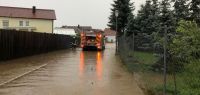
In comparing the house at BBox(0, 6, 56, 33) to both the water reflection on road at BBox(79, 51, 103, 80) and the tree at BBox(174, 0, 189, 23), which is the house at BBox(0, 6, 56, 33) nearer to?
the water reflection on road at BBox(79, 51, 103, 80)

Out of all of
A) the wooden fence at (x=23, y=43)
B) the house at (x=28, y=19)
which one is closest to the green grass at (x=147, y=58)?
the wooden fence at (x=23, y=43)

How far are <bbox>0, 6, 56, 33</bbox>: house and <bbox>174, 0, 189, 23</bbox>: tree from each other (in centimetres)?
6779

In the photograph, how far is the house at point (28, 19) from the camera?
86.1 meters

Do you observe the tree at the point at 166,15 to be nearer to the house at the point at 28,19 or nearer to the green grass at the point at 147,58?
the green grass at the point at 147,58

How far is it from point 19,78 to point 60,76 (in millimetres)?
1974

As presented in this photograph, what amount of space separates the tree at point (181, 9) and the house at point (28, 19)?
2669 inches

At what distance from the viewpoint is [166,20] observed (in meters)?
22.0

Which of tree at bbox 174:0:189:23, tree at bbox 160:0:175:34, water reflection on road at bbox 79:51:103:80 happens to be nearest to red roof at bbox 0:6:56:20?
water reflection on road at bbox 79:51:103:80

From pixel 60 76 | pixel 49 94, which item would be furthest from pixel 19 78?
pixel 49 94

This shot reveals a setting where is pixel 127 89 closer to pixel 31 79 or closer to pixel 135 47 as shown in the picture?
pixel 31 79

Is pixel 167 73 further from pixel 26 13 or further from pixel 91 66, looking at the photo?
pixel 26 13

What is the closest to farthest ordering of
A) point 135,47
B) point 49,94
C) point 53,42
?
point 49,94 < point 135,47 < point 53,42

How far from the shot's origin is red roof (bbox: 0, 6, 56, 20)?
3388 inches

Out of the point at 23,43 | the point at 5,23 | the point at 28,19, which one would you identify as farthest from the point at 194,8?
the point at 28,19
